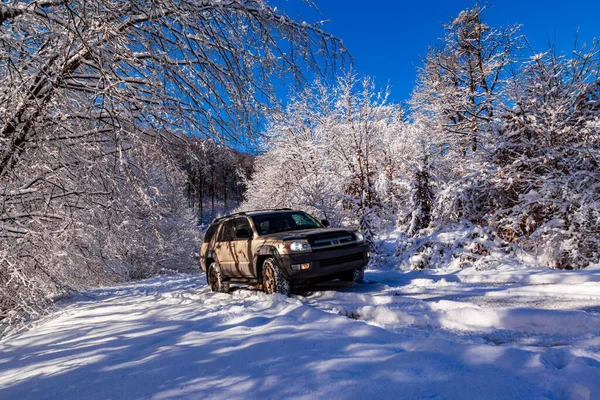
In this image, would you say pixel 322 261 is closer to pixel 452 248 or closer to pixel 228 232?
pixel 228 232

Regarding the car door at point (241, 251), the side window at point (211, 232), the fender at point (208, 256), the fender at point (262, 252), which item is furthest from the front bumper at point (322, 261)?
the side window at point (211, 232)

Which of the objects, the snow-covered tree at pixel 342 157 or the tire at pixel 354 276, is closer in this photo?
the tire at pixel 354 276

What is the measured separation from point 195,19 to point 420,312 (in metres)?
4.24

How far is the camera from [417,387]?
2.72m

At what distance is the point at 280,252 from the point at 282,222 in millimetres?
1624

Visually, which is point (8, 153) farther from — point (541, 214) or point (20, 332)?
point (541, 214)

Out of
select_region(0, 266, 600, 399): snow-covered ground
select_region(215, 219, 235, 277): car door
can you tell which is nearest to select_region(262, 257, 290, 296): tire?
select_region(0, 266, 600, 399): snow-covered ground

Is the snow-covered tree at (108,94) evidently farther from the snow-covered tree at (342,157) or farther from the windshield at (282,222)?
the snow-covered tree at (342,157)

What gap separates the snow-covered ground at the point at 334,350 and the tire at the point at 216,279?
89.2 inches

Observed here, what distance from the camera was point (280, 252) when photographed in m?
6.88

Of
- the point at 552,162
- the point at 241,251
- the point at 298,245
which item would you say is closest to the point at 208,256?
the point at 241,251

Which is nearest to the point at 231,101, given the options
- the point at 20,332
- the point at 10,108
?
the point at 10,108

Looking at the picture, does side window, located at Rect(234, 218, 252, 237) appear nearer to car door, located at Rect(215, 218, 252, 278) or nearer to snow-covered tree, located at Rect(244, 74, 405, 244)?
car door, located at Rect(215, 218, 252, 278)

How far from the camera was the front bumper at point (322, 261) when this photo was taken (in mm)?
6738
